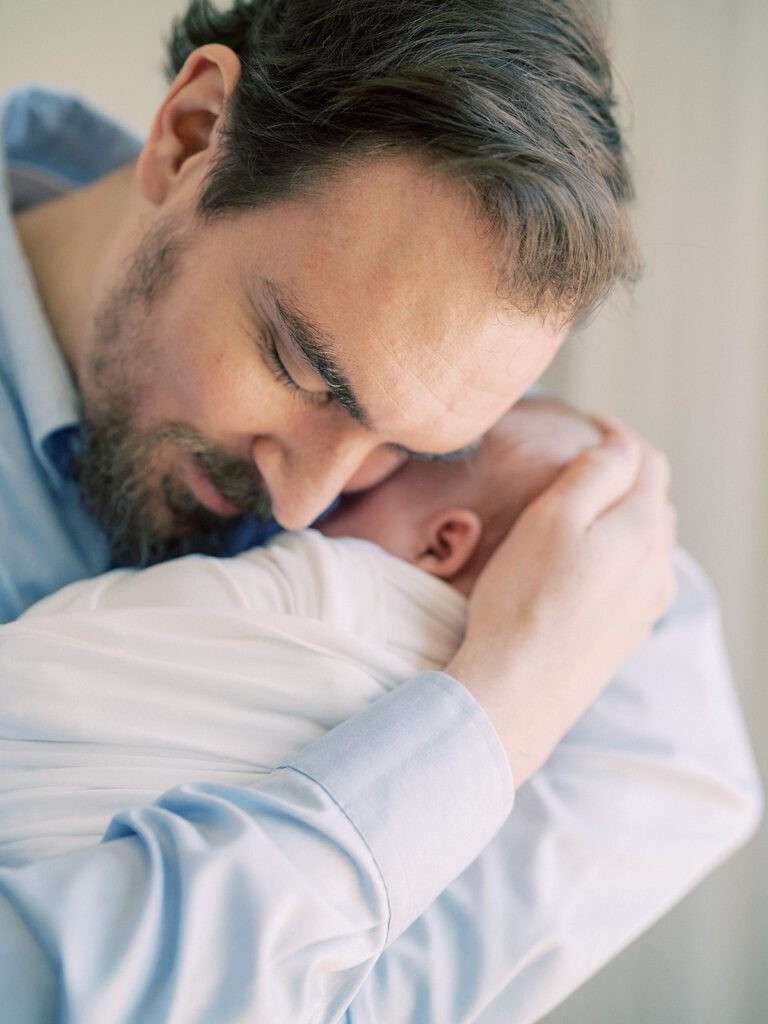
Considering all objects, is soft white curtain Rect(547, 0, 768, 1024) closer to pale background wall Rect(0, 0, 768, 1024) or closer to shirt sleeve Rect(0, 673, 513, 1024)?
pale background wall Rect(0, 0, 768, 1024)

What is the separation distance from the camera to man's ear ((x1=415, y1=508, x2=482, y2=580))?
117 centimetres

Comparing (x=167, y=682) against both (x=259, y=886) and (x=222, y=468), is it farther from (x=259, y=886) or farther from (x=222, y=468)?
(x=222, y=468)

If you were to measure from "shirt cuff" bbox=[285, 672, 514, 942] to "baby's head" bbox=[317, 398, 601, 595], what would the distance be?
13.5 inches

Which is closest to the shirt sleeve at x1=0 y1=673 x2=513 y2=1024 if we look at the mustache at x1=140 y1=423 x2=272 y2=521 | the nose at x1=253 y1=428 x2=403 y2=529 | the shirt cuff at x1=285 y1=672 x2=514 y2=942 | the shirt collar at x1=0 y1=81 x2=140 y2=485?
the shirt cuff at x1=285 y1=672 x2=514 y2=942

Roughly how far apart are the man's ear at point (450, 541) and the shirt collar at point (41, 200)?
49cm

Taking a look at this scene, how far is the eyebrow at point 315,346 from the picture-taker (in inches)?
33.6

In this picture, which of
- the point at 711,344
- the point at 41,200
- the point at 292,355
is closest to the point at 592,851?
the point at 292,355

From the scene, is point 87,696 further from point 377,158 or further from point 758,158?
point 758,158

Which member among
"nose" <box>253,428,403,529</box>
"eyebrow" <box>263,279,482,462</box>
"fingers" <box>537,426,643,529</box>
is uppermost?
"eyebrow" <box>263,279,482,462</box>

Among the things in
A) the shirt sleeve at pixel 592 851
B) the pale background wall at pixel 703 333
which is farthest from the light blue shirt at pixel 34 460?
the pale background wall at pixel 703 333

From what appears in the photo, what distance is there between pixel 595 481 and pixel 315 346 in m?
0.43

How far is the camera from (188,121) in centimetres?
103

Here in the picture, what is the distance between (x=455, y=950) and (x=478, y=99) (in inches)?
32.0

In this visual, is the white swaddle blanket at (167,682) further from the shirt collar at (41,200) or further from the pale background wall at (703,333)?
the pale background wall at (703,333)
